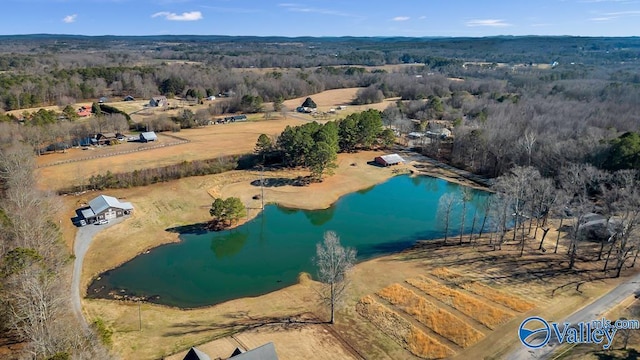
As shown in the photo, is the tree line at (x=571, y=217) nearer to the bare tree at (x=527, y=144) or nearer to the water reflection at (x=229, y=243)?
the bare tree at (x=527, y=144)

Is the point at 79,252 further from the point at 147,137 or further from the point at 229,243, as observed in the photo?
the point at 147,137

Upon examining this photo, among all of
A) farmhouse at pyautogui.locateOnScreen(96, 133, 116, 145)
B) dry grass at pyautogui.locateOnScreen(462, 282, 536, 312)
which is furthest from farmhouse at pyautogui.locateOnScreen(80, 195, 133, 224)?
dry grass at pyautogui.locateOnScreen(462, 282, 536, 312)

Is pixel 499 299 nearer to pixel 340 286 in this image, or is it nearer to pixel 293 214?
pixel 340 286

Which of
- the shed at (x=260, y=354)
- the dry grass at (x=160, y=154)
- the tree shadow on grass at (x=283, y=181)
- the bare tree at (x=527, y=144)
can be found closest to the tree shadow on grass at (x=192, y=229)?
the tree shadow on grass at (x=283, y=181)

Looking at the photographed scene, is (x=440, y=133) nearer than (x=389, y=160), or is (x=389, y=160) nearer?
(x=389, y=160)

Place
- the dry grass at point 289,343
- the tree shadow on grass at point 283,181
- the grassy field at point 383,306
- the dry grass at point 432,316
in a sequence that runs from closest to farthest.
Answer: the dry grass at point 289,343 < the grassy field at point 383,306 < the dry grass at point 432,316 < the tree shadow on grass at point 283,181

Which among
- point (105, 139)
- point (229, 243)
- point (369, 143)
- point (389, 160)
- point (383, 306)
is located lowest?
point (229, 243)

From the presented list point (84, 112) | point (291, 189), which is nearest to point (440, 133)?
point (291, 189)

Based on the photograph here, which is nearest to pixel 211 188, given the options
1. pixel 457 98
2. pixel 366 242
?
pixel 366 242
